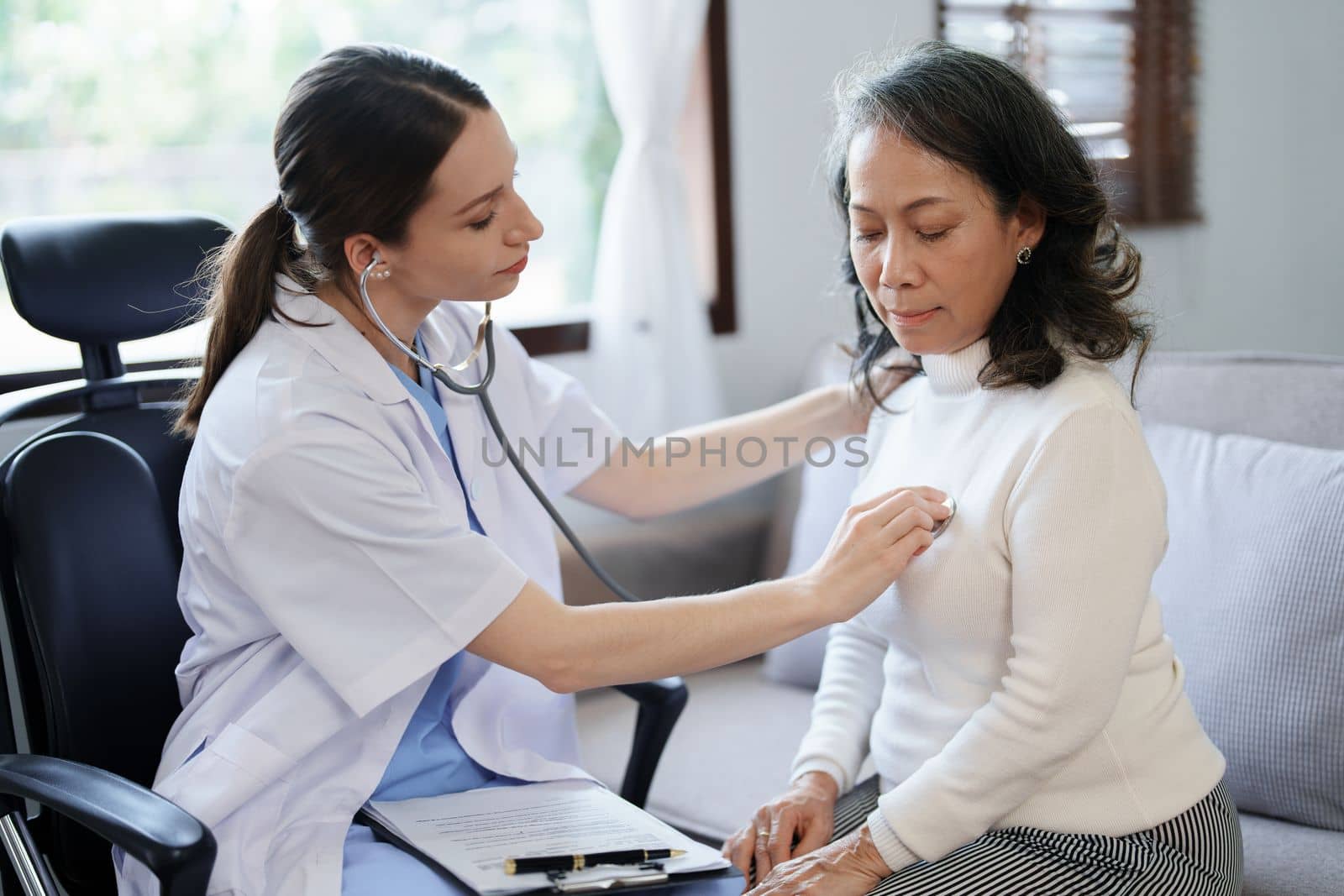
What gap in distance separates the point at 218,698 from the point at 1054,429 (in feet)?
2.77

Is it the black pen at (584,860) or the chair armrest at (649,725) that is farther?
the chair armrest at (649,725)

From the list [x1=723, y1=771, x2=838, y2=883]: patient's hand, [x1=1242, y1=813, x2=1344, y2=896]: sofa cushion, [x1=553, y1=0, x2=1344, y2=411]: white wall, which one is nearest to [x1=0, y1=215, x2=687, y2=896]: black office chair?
[x1=723, y1=771, x2=838, y2=883]: patient's hand

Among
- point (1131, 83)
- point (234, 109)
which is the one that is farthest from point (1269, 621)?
point (1131, 83)

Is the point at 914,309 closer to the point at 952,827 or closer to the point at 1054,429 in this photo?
the point at 1054,429

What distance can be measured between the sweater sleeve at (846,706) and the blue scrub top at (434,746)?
0.35m

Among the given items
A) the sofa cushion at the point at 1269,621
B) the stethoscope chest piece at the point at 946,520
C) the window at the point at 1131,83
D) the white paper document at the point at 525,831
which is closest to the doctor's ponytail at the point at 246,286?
the white paper document at the point at 525,831

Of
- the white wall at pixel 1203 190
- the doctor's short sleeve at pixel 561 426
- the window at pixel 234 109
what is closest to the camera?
the doctor's short sleeve at pixel 561 426

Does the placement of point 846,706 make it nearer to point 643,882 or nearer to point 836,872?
point 836,872

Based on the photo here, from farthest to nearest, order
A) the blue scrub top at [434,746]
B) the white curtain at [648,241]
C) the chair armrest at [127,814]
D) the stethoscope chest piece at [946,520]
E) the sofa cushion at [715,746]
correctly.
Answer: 1. the white curtain at [648,241]
2. the sofa cushion at [715,746]
3. the blue scrub top at [434,746]
4. the stethoscope chest piece at [946,520]
5. the chair armrest at [127,814]

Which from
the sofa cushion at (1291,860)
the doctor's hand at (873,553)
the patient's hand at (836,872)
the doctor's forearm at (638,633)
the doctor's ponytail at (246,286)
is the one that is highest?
the doctor's ponytail at (246,286)

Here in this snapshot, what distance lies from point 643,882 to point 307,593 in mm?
405

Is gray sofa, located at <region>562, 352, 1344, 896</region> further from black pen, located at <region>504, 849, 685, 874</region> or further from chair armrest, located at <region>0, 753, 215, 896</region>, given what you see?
chair armrest, located at <region>0, 753, 215, 896</region>

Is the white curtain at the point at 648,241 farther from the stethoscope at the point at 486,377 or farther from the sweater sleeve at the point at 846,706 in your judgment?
the sweater sleeve at the point at 846,706

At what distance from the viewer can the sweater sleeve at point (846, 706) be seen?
1.41m
